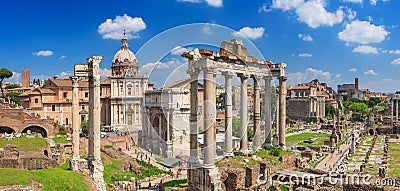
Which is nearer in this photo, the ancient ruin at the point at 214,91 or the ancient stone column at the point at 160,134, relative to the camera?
the ancient ruin at the point at 214,91

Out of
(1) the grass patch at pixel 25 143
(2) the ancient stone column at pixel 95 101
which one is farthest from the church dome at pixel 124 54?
(2) the ancient stone column at pixel 95 101

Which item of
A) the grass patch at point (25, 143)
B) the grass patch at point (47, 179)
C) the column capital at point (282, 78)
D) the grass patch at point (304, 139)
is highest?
the column capital at point (282, 78)

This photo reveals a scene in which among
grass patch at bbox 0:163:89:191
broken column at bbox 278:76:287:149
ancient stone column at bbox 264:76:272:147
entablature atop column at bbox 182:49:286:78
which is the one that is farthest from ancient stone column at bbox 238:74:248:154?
grass patch at bbox 0:163:89:191

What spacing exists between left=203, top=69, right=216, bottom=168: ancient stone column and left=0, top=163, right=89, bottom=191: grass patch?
20.0ft

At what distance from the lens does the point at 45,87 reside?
53.6 metres

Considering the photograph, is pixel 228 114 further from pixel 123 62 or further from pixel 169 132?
pixel 123 62

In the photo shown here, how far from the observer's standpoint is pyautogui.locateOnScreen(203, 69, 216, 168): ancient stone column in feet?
55.3

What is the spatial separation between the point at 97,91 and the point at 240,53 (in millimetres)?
9239

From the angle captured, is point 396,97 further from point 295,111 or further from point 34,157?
point 34,157

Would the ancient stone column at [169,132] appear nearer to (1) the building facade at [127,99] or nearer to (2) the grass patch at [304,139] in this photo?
(1) the building facade at [127,99]

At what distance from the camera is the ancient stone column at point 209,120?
1686 cm

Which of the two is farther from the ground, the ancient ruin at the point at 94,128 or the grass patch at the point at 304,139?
the ancient ruin at the point at 94,128

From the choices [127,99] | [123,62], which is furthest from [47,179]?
[123,62]

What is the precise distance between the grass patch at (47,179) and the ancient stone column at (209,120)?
610 cm
